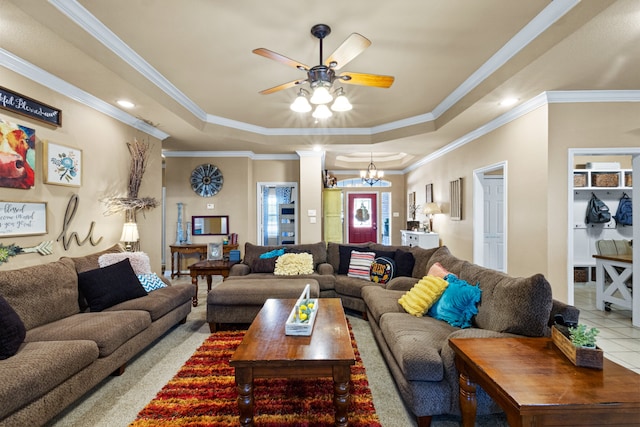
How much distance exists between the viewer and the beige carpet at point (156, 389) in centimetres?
193

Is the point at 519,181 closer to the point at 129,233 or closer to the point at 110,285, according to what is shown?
the point at 110,285

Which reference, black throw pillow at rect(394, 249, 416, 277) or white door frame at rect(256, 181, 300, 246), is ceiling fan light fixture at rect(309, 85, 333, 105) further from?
white door frame at rect(256, 181, 300, 246)

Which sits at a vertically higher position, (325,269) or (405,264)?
(405,264)

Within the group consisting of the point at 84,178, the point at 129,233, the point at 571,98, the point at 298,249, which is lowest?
the point at 298,249

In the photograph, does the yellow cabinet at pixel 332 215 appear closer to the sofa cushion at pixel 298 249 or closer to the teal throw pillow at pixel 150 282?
the sofa cushion at pixel 298 249

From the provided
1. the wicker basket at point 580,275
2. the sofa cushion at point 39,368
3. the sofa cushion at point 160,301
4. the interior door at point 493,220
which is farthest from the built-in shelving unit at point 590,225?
the sofa cushion at point 39,368

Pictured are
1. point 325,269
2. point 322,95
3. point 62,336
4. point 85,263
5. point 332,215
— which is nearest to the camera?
point 62,336

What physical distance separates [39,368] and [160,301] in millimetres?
1318

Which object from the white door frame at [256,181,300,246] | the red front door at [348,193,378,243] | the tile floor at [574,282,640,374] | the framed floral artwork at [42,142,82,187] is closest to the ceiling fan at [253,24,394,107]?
the framed floral artwork at [42,142,82,187]

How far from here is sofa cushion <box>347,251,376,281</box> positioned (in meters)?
4.10

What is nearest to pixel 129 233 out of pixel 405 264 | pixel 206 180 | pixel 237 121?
pixel 237 121

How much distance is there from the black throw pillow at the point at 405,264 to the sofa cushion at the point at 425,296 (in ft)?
3.81

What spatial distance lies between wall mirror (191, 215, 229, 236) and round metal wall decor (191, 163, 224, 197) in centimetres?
50

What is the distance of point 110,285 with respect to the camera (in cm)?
288
